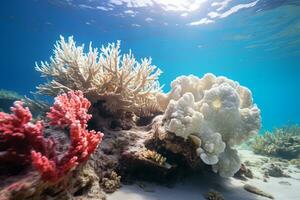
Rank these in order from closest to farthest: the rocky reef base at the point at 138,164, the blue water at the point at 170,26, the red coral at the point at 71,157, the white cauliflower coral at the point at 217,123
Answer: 1. the red coral at the point at 71,157
2. the rocky reef base at the point at 138,164
3. the white cauliflower coral at the point at 217,123
4. the blue water at the point at 170,26

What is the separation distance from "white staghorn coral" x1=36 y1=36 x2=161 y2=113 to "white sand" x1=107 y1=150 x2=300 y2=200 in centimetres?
203

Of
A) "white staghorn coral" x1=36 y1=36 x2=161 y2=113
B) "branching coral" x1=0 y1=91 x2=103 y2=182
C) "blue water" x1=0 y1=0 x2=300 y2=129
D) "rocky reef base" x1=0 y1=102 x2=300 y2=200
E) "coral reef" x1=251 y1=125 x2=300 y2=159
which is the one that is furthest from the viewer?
"blue water" x1=0 y1=0 x2=300 y2=129

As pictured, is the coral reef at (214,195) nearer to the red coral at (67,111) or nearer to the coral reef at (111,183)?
the coral reef at (111,183)

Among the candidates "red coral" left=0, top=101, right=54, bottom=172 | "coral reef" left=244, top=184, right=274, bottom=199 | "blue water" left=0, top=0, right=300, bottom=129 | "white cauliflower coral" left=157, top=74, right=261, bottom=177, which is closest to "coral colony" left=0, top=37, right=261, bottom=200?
"white cauliflower coral" left=157, top=74, right=261, bottom=177

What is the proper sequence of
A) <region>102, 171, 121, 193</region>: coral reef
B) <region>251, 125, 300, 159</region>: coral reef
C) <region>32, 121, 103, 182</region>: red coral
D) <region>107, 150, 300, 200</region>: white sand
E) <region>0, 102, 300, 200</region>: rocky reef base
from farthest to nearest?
1. <region>251, 125, 300, 159</region>: coral reef
2. <region>107, 150, 300, 200</region>: white sand
3. <region>102, 171, 121, 193</region>: coral reef
4. <region>0, 102, 300, 200</region>: rocky reef base
5. <region>32, 121, 103, 182</region>: red coral

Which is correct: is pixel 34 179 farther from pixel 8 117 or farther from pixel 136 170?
pixel 136 170

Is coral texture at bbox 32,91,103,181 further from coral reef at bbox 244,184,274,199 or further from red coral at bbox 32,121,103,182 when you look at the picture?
coral reef at bbox 244,184,274,199

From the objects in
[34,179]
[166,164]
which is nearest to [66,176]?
[34,179]

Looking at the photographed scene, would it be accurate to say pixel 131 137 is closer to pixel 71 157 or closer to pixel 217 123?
pixel 217 123

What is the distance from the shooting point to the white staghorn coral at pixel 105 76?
19.1 ft

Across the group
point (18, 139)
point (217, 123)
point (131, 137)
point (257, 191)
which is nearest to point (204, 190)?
point (257, 191)

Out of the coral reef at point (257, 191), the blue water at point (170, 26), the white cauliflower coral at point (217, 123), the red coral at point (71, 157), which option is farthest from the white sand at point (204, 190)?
the blue water at point (170, 26)

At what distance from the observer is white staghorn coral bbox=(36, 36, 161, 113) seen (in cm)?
582

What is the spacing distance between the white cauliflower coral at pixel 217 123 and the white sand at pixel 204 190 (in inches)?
19.4
